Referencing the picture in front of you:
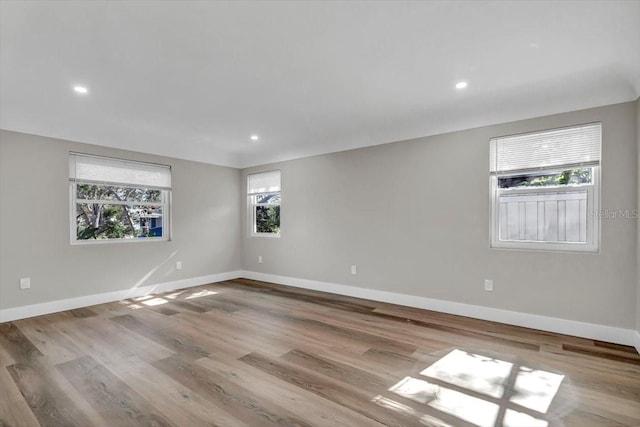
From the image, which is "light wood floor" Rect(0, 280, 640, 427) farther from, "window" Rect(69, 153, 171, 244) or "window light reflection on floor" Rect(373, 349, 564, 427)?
"window" Rect(69, 153, 171, 244)

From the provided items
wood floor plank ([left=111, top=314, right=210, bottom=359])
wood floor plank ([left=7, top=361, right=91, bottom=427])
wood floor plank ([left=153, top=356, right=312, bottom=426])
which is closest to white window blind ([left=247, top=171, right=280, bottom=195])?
wood floor plank ([left=111, top=314, right=210, bottom=359])

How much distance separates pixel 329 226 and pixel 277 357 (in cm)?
258

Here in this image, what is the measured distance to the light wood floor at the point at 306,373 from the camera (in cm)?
185

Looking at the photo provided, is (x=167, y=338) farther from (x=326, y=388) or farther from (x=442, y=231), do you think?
(x=442, y=231)

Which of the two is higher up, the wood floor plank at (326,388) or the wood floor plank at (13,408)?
the wood floor plank at (13,408)

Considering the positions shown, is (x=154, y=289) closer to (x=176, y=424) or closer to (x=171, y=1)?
(x=176, y=424)

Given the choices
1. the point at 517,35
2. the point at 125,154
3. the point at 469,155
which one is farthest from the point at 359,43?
the point at 125,154

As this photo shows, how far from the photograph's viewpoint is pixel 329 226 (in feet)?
16.2

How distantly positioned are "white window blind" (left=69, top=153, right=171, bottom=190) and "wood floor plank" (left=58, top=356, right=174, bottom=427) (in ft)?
8.78

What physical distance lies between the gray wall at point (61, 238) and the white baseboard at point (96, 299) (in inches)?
2.4

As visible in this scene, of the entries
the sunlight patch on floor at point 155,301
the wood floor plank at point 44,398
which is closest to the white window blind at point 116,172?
the sunlight patch on floor at point 155,301

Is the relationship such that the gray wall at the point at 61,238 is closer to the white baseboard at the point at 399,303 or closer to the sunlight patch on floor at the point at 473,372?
the white baseboard at the point at 399,303

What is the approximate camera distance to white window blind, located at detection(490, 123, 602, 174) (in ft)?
10.0

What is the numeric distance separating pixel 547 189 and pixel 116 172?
216 inches
